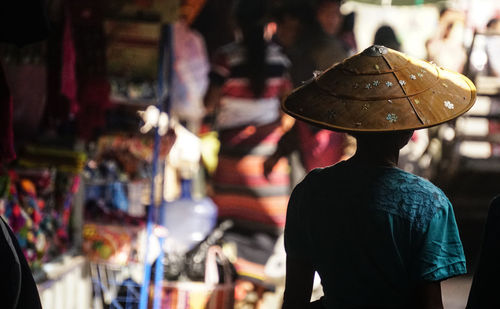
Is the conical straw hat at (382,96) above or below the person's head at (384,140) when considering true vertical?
above

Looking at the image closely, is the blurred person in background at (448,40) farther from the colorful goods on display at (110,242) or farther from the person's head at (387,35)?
the colorful goods on display at (110,242)

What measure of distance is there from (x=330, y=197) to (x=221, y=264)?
3544 millimetres

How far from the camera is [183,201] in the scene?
5535 millimetres

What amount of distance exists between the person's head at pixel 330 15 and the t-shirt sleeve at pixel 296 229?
3.50 meters

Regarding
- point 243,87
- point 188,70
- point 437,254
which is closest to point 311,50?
point 243,87

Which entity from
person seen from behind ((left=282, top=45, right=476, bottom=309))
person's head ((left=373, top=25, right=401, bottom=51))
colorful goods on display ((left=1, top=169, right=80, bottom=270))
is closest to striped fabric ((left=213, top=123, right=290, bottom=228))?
person's head ((left=373, top=25, right=401, bottom=51))

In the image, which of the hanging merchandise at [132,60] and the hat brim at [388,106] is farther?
the hanging merchandise at [132,60]

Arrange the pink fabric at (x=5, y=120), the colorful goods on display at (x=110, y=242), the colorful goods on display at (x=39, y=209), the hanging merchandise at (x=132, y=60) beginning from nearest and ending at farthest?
the pink fabric at (x=5, y=120) → the colorful goods on display at (x=39, y=209) → the hanging merchandise at (x=132, y=60) → the colorful goods on display at (x=110, y=242)

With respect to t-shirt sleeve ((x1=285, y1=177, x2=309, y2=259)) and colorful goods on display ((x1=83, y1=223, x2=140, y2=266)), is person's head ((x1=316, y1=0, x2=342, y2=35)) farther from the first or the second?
t-shirt sleeve ((x1=285, y1=177, x2=309, y2=259))

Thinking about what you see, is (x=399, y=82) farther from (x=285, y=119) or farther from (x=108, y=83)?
(x=285, y=119)

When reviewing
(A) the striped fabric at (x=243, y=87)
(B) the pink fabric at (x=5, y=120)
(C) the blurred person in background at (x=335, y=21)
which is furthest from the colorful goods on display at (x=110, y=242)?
(B) the pink fabric at (x=5, y=120)

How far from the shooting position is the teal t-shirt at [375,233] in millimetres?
1693

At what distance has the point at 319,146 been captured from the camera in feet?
17.3

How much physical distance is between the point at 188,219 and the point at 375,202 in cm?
383
